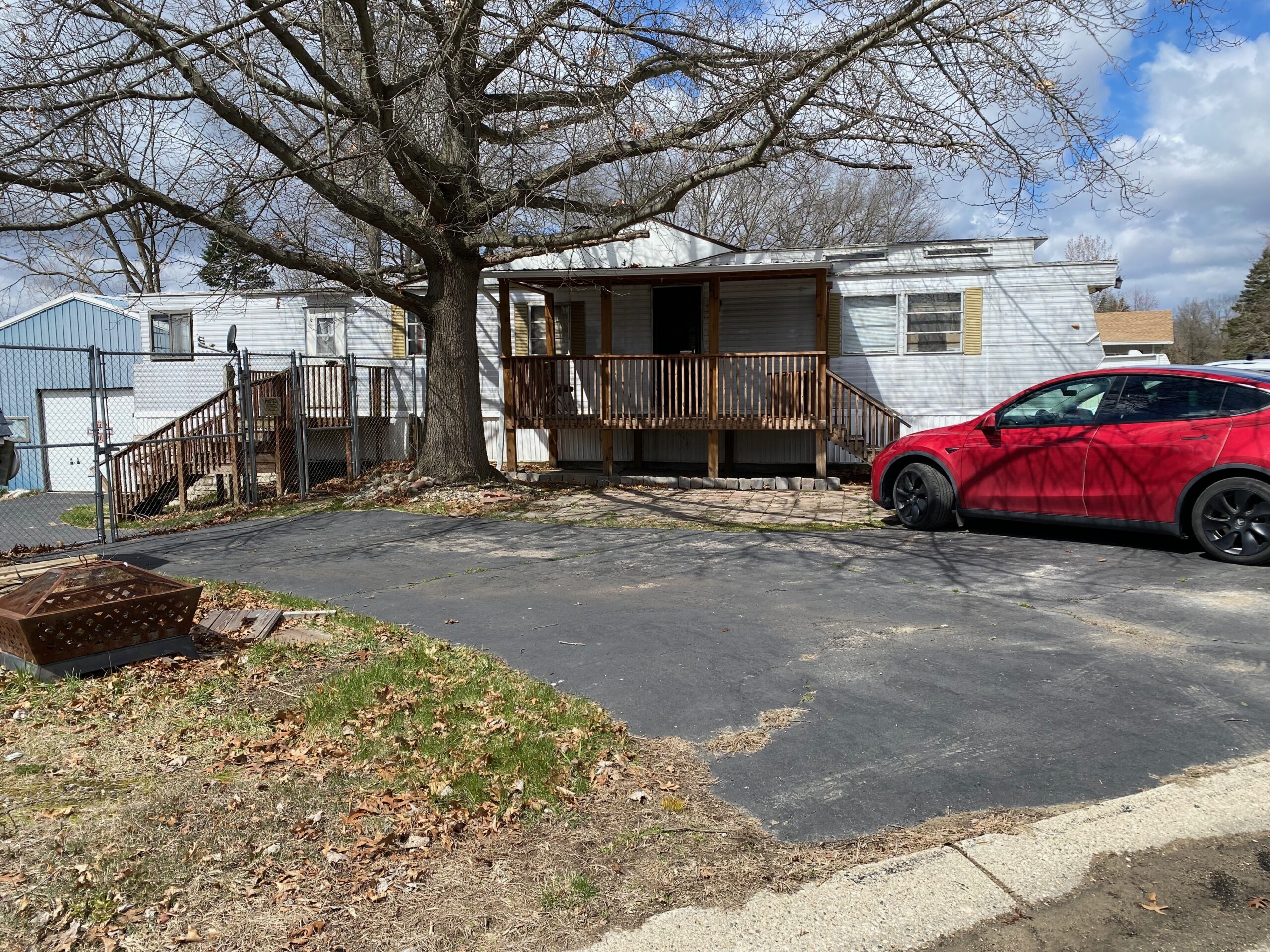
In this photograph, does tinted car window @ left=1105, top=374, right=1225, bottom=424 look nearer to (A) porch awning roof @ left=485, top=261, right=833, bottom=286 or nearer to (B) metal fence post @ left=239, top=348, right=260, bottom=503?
(A) porch awning roof @ left=485, top=261, right=833, bottom=286

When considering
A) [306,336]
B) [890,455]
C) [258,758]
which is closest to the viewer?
[258,758]

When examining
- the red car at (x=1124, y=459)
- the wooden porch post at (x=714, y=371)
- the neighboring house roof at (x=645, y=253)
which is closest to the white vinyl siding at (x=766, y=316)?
the neighboring house roof at (x=645, y=253)

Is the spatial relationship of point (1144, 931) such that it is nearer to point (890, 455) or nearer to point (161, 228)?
point (890, 455)

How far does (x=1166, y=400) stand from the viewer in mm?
7426

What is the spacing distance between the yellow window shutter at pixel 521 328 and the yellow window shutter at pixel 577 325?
1.03 meters

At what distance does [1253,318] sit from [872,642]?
143ft

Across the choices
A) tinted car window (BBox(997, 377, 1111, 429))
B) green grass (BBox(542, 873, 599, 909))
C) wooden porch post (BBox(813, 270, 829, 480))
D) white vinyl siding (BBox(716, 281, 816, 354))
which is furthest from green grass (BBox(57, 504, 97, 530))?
green grass (BBox(542, 873, 599, 909))

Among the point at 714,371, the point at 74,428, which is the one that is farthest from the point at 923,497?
the point at 74,428

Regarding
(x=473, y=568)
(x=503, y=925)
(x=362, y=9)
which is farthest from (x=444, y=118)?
(x=503, y=925)

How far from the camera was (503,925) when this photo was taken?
276 centimetres

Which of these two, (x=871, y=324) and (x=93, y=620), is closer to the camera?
(x=93, y=620)

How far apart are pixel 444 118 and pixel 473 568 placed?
6715mm

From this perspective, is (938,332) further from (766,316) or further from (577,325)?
(577,325)

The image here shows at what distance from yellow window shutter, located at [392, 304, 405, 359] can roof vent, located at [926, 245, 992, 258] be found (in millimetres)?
10664
